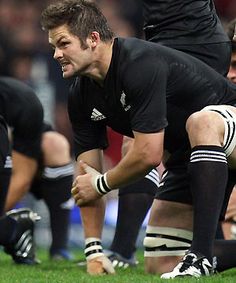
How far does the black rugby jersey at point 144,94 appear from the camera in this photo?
17.3 feet

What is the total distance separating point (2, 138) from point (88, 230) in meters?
1.06

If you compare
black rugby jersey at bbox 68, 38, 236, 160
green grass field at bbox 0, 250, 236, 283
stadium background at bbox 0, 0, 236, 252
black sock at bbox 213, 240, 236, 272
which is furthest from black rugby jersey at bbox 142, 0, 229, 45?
stadium background at bbox 0, 0, 236, 252

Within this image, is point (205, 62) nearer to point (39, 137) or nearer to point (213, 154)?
point (213, 154)

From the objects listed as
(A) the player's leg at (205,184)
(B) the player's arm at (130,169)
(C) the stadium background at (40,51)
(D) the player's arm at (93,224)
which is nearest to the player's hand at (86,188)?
(B) the player's arm at (130,169)

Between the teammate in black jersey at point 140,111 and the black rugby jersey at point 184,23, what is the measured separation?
2.01ft

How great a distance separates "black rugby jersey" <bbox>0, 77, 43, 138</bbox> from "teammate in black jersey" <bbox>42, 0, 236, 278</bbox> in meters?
1.26

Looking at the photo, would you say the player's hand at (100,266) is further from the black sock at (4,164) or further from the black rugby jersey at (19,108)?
the black rugby jersey at (19,108)

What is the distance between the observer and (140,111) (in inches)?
207

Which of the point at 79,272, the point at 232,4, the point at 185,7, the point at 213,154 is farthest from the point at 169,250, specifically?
the point at 232,4

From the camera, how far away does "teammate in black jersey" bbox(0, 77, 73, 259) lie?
284 inches

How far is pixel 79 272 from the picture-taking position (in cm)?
592

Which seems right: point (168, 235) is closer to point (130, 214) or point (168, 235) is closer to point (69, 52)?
point (130, 214)

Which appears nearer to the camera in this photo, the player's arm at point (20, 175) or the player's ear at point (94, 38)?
the player's ear at point (94, 38)

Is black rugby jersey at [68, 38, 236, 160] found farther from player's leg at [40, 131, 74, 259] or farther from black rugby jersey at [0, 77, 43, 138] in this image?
player's leg at [40, 131, 74, 259]
